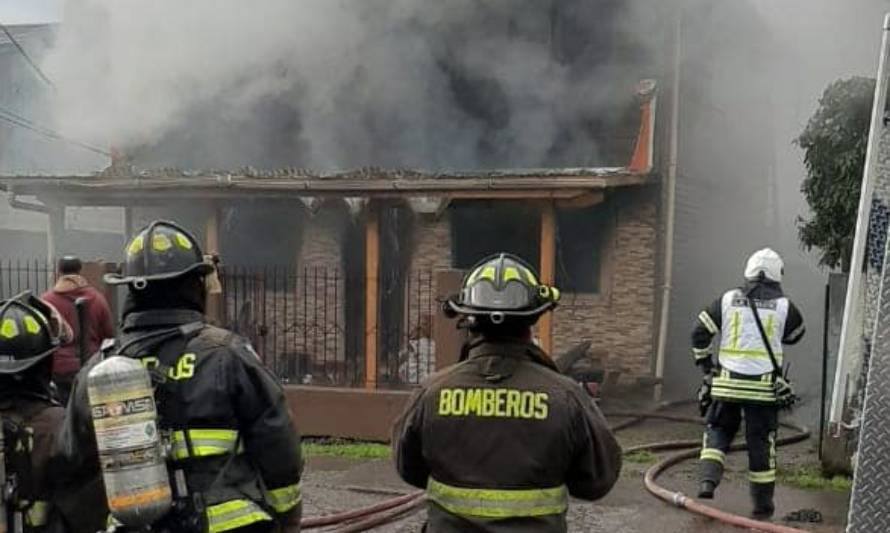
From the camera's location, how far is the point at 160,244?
3.23 metres

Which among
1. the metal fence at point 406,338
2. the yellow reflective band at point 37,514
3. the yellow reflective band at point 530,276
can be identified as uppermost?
the yellow reflective band at point 530,276

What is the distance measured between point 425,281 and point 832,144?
581cm

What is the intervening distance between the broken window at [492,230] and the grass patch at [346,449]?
4357 millimetres

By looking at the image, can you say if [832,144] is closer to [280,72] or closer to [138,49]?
[280,72]

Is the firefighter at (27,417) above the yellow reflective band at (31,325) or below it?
below

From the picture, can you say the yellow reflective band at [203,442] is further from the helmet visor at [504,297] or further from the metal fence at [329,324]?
the metal fence at [329,324]

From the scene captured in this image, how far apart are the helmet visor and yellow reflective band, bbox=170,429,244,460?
32.8 inches

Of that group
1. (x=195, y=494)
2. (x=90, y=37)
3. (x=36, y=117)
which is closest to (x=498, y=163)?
(x=90, y=37)

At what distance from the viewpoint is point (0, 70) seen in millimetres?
27984

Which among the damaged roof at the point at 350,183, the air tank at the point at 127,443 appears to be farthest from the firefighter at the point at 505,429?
the damaged roof at the point at 350,183

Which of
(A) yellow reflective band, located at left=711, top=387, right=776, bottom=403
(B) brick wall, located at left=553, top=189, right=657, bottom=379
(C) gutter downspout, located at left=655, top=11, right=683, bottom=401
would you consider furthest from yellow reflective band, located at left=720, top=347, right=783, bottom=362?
(B) brick wall, located at left=553, top=189, right=657, bottom=379

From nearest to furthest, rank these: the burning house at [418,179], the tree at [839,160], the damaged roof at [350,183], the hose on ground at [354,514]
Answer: the hose on ground at [354,514]
the tree at [839,160]
the damaged roof at [350,183]
the burning house at [418,179]

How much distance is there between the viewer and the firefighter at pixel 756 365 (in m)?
6.68

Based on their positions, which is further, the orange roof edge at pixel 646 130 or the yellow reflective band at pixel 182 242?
the orange roof edge at pixel 646 130
